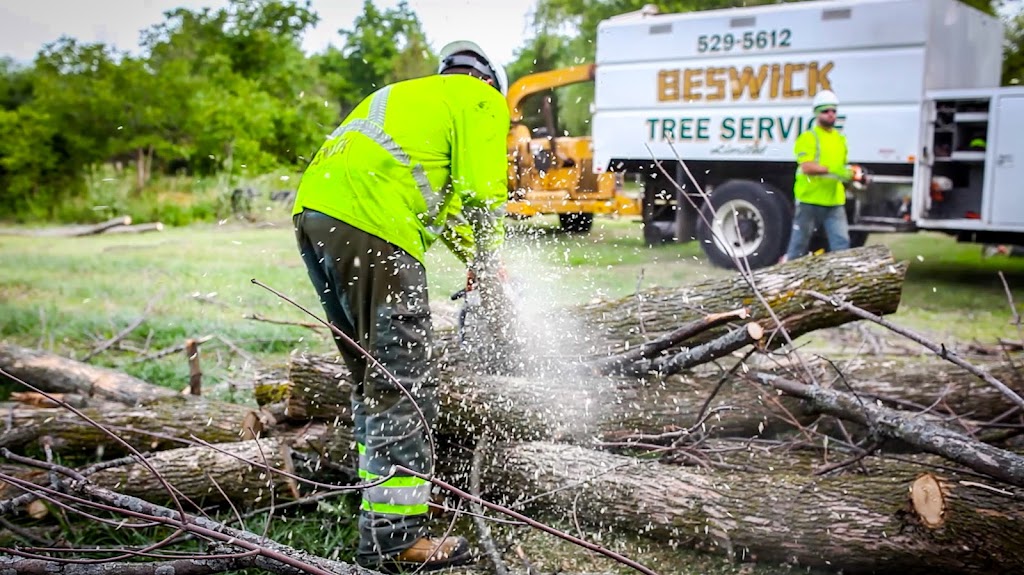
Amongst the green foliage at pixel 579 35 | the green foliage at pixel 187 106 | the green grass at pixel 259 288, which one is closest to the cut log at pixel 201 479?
the green grass at pixel 259 288

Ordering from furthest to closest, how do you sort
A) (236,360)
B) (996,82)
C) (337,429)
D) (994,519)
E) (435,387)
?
(996,82) → (236,360) → (337,429) → (435,387) → (994,519)

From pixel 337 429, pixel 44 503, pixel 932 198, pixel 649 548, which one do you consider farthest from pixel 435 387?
pixel 932 198

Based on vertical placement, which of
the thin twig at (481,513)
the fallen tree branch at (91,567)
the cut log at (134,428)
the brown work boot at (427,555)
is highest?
the fallen tree branch at (91,567)

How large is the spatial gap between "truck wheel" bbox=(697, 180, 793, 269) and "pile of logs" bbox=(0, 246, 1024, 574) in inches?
207

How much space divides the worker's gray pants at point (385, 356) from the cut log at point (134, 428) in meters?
0.84

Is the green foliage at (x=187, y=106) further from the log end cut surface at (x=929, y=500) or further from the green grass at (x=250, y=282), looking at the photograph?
the log end cut surface at (x=929, y=500)

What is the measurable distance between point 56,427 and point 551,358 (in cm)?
206

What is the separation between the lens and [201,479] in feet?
11.2

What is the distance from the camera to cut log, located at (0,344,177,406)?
14.1 ft

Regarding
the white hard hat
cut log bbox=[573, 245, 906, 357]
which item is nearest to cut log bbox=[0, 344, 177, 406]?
cut log bbox=[573, 245, 906, 357]

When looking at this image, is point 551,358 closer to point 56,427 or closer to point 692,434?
point 692,434

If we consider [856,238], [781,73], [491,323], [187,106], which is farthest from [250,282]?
[187,106]

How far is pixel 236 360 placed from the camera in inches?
215

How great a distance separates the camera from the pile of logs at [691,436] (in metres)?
2.92
